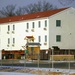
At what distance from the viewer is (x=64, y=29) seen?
7694 cm

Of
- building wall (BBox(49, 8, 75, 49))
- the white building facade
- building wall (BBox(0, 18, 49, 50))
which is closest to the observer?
the white building facade

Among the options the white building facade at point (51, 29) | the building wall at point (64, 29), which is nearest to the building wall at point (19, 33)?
the white building facade at point (51, 29)

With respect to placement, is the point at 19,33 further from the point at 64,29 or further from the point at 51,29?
the point at 64,29

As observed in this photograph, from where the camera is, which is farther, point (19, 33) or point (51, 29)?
point (19, 33)

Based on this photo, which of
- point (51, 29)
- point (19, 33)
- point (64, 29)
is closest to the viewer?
point (51, 29)

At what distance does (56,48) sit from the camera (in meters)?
75.4

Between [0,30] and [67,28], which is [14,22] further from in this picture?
[67,28]

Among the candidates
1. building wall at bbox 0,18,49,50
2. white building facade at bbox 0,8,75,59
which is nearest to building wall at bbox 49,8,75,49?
white building facade at bbox 0,8,75,59

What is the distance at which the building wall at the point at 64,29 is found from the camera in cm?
7606

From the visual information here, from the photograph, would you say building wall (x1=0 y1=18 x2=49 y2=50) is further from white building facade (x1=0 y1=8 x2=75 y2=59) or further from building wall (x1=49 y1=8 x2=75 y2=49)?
building wall (x1=49 y1=8 x2=75 y2=49)

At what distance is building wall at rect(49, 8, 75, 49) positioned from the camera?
250ft

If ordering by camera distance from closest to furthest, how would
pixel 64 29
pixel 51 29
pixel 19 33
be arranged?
pixel 51 29
pixel 64 29
pixel 19 33

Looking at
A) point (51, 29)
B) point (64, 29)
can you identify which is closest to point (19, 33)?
point (51, 29)

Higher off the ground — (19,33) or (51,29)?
(51,29)
